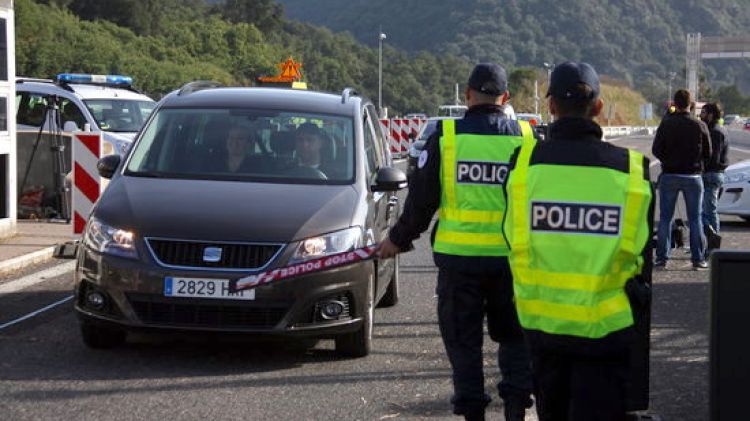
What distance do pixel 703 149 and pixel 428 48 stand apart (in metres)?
146

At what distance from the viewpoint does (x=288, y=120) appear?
866 cm

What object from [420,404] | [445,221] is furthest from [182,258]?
[445,221]

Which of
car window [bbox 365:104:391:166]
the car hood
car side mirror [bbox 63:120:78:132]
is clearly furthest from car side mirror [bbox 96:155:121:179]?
car side mirror [bbox 63:120:78:132]

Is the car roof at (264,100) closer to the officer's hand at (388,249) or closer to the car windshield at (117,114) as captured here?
the officer's hand at (388,249)

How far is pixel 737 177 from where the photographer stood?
56.7 ft

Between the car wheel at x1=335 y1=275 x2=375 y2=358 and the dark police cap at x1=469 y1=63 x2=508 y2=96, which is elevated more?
the dark police cap at x1=469 y1=63 x2=508 y2=96

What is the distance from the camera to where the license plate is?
7.12 meters

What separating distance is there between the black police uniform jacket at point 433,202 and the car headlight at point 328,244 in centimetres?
179

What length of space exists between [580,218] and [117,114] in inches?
616

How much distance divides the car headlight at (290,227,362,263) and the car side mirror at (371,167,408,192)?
428 millimetres

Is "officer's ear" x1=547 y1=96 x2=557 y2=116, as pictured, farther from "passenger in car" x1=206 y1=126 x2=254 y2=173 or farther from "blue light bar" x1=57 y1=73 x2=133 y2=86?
"blue light bar" x1=57 y1=73 x2=133 y2=86

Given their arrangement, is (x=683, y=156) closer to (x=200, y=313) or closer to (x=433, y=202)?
(x=200, y=313)

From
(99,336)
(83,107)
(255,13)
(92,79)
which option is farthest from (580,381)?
(255,13)

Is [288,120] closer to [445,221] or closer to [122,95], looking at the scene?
[445,221]
